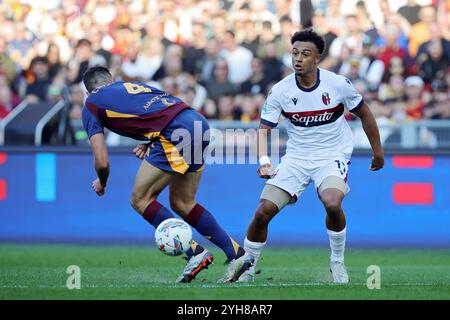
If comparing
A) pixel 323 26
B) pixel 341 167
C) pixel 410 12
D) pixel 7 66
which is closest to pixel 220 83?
pixel 323 26

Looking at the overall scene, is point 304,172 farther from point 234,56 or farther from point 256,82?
point 234,56

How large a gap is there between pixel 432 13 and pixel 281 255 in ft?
18.5

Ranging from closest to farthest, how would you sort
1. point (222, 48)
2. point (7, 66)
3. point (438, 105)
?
point (438, 105)
point (222, 48)
point (7, 66)

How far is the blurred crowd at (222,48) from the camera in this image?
50.9 ft

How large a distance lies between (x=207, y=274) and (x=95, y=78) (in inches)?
87.8

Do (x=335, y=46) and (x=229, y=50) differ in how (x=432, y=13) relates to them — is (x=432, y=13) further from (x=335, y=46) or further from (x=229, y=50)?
(x=229, y=50)

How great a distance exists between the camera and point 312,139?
945 centimetres

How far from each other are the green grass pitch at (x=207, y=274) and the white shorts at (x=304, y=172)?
875 mm

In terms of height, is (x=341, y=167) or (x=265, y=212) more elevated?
(x=341, y=167)

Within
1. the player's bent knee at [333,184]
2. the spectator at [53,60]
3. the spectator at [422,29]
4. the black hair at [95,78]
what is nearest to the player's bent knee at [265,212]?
the player's bent knee at [333,184]

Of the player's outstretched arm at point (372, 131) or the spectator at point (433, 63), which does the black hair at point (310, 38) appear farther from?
the spectator at point (433, 63)

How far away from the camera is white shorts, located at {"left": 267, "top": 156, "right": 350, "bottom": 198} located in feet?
→ 30.7

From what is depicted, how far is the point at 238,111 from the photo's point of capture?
15.4m

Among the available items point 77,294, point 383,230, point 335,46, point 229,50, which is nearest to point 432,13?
point 335,46
